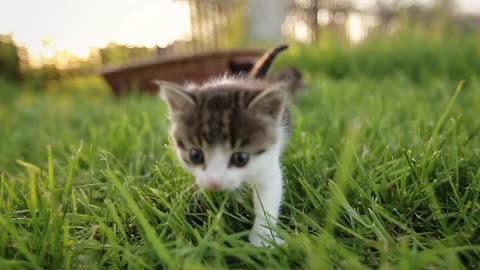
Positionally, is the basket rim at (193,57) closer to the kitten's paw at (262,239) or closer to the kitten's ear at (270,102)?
the kitten's ear at (270,102)

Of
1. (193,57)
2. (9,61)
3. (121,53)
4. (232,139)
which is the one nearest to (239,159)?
(232,139)

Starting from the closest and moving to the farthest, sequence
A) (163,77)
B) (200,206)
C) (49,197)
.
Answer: (49,197), (200,206), (163,77)

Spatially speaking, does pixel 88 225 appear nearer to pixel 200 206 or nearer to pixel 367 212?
pixel 200 206

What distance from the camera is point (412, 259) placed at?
3.20 feet

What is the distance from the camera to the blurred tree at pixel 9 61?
21.6ft

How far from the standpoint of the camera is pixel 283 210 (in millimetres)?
1530

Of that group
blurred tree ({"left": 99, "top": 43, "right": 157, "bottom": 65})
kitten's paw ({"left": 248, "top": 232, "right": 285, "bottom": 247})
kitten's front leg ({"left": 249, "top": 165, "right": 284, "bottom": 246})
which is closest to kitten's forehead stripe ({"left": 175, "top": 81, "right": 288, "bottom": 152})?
kitten's front leg ({"left": 249, "top": 165, "right": 284, "bottom": 246})

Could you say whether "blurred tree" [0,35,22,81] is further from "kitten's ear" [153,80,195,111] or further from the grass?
"kitten's ear" [153,80,195,111]

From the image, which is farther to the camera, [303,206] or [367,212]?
[303,206]

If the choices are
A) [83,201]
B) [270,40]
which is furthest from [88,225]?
[270,40]

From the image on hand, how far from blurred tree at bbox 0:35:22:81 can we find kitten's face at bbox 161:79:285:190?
18.9 ft

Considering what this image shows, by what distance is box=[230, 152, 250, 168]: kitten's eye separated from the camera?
56.7 inches

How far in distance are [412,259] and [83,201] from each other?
41.3 inches

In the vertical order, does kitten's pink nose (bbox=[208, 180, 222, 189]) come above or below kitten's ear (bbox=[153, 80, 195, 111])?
below
